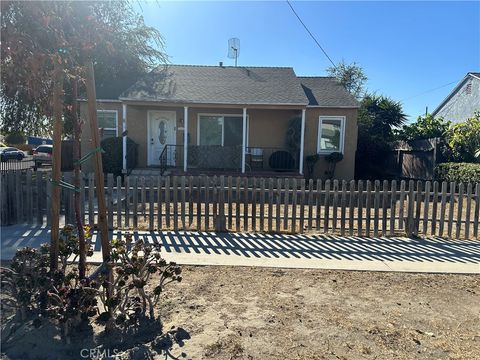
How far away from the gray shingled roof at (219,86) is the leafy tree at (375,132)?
543 centimetres

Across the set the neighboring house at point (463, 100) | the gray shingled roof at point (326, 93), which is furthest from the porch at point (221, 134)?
the neighboring house at point (463, 100)

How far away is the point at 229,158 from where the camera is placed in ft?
46.4

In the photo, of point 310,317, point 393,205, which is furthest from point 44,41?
point 393,205

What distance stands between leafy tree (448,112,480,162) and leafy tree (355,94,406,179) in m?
3.88

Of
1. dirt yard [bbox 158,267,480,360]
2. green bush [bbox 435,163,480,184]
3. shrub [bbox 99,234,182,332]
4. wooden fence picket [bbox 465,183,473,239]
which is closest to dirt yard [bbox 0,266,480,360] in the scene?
dirt yard [bbox 158,267,480,360]

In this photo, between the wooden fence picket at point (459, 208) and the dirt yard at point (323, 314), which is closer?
the dirt yard at point (323, 314)

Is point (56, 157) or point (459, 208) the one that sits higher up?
point (56, 157)

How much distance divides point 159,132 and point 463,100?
22.9 m

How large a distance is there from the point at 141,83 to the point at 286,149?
6719 millimetres

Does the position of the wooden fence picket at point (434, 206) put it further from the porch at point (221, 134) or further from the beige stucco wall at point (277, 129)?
the beige stucco wall at point (277, 129)

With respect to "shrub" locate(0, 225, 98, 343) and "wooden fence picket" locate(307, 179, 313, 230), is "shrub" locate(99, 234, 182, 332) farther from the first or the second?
"wooden fence picket" locate(307, 179, 313, 230)

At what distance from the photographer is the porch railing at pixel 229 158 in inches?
555

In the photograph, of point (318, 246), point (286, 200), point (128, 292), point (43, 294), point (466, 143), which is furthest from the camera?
point (466, 143)

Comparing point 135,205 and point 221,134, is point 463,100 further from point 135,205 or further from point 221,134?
point 135,205
